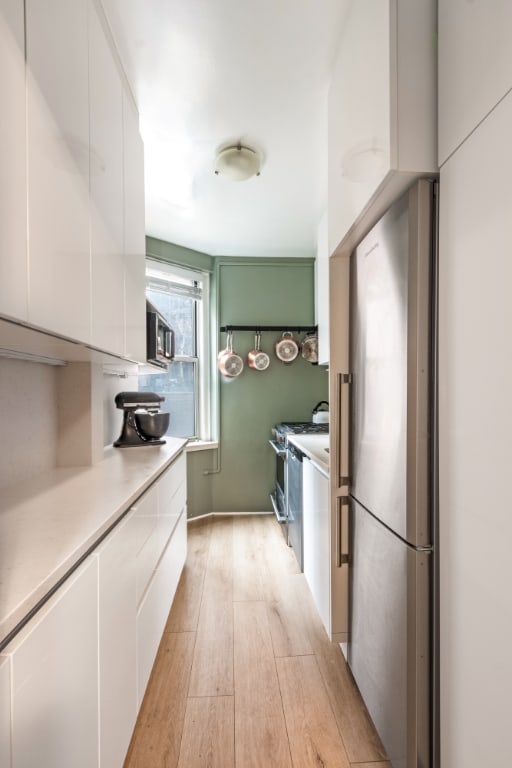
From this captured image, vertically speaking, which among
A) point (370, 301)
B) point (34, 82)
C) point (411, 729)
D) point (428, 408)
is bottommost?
point (411, 729)

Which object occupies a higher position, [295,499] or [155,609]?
[295,499]

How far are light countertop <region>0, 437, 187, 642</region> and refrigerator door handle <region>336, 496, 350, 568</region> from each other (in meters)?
0.79

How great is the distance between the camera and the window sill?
11.2 feet

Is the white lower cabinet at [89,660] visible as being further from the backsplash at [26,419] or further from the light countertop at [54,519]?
the backsplash at [26,419]

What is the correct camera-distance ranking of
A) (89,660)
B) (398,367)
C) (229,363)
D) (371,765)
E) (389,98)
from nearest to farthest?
(89,660) < (389,98) < (398,367) < (371,765) < (229,363)

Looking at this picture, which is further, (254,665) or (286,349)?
(286,349)

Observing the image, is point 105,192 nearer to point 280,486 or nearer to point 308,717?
point 308,717

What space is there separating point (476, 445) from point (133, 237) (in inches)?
67.1

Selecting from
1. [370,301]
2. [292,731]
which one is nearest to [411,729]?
[292,731]

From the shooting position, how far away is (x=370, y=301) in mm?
1291

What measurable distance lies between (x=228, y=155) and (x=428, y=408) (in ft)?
6.01

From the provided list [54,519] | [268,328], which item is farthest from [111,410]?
[268,328]

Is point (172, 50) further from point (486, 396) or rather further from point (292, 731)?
point (292, 731)

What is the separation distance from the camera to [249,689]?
4.85 feet
